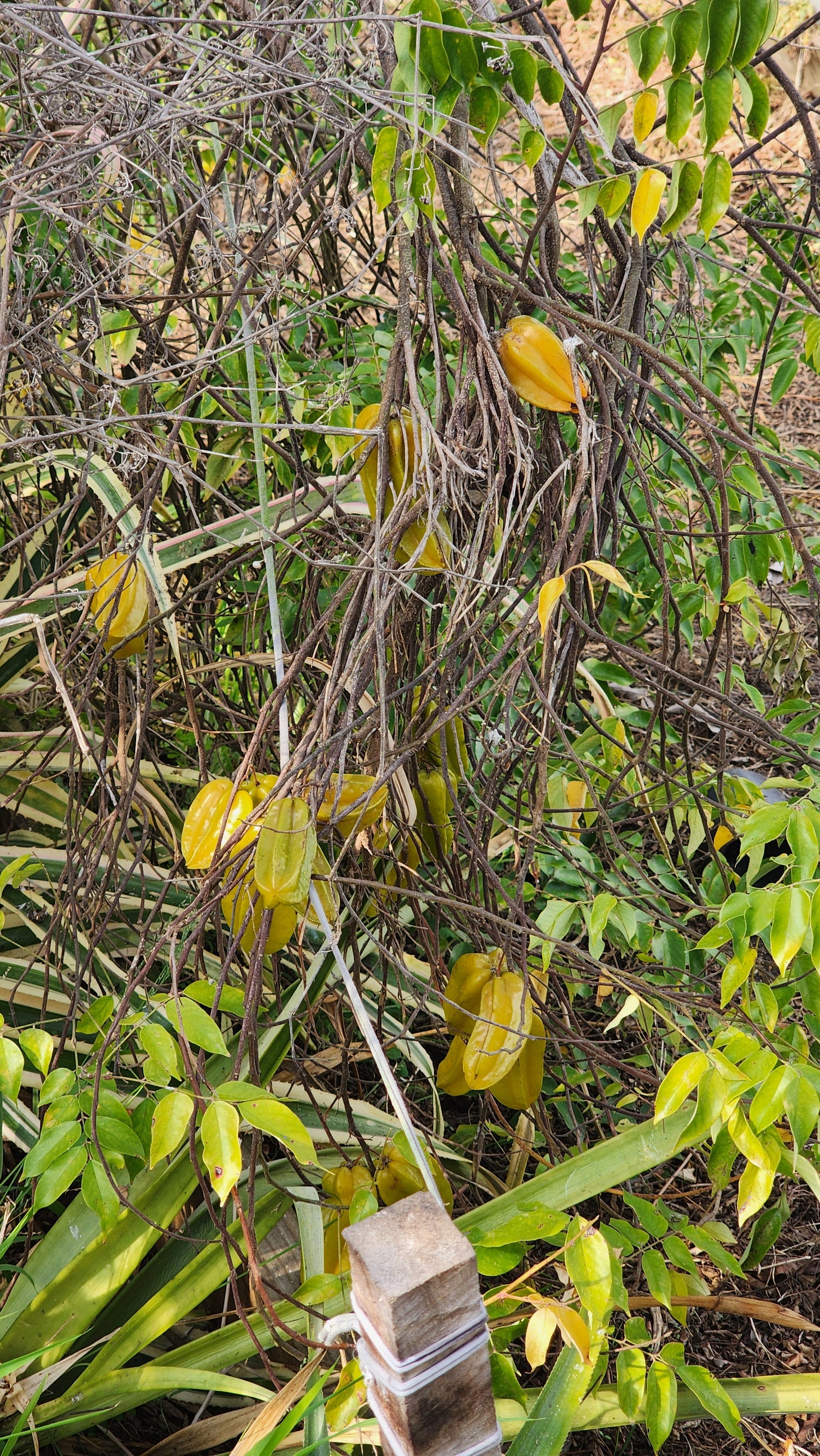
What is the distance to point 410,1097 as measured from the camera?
1.92 metres

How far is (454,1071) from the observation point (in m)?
1.36

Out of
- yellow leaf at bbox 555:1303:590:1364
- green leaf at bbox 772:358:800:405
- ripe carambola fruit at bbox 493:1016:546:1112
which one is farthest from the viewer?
green leaf at bbox 772:358:800:405

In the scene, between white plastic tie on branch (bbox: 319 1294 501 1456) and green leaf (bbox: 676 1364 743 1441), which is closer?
white plastic tie on branch (bbox: 319 1294 501 1456)

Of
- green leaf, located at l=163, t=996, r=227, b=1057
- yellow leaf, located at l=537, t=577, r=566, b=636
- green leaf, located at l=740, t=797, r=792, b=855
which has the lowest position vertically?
green leaf, located at l=163, t=996, r=227, b=1057

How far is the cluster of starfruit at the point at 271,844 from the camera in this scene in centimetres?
102

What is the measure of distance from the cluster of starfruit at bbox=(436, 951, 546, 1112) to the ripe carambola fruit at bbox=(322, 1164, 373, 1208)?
15 cm

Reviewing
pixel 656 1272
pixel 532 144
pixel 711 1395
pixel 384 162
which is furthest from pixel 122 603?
pixel 711 1395

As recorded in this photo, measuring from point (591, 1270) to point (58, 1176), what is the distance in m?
0.55

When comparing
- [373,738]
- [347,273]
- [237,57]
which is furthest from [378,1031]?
[347,273]

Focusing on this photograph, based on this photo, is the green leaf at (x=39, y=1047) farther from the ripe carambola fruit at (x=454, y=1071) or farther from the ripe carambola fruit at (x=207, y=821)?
Answer: the ripe carambola fruit at (x=454, y=1071)

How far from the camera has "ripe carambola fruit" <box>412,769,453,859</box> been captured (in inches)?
51.9

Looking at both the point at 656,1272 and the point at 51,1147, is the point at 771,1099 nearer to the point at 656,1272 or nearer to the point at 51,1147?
the point at 656,1272

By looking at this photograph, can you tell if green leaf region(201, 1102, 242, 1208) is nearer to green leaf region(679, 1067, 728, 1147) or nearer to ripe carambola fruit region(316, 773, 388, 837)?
ripe carambola fruit region(316, 773, 388, 837)

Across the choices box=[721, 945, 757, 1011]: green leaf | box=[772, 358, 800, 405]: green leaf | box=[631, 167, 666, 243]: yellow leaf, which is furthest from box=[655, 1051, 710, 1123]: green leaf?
box=[772, 358, 800, 405]: green leaf
